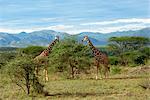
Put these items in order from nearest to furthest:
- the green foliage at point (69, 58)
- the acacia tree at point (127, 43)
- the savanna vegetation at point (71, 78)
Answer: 1. the savanna vegetation at point (71, 78)
2. the green foliage at point (69, 58)
3. the acacia tree at point (127, 43)

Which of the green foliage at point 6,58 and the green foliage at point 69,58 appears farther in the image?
the green foliage at point 69,58

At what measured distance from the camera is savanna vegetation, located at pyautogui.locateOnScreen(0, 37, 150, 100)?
620 inches

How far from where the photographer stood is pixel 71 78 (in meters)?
25.1

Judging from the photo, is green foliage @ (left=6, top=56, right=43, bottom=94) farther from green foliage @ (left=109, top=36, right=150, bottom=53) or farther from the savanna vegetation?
green foliage @ (left=109, top=36, right=150, bottom=53)

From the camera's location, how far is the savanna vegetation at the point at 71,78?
15.8 metres

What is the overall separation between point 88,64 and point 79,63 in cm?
78

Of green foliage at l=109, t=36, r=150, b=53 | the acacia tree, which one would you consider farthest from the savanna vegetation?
green foliage at l=109, t=36, r=150, b=53

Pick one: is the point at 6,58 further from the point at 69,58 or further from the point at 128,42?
the point at 128,42

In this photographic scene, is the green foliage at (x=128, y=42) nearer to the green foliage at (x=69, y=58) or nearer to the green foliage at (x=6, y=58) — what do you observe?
the green foliage at (x=6, y=58)

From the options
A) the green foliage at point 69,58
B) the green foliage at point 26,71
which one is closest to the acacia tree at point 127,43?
the green foliage at point 69,58

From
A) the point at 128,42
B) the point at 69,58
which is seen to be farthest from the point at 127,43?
the point at 69,58

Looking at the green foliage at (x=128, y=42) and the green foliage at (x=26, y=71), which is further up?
the green foliage at (x=128, y=42)

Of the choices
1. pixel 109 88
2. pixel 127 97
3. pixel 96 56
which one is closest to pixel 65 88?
pixel 109 88

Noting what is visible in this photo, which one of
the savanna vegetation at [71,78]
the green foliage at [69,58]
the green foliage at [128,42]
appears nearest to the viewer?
the savanna vegetation at [71,78]
